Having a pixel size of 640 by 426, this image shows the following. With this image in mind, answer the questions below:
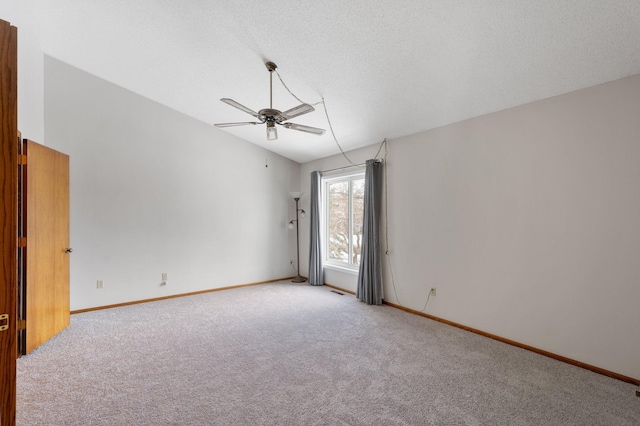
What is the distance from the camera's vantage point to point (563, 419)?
1.92 m

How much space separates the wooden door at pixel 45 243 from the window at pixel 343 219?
12.8ft

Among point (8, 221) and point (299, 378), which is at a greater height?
point (8, 221)

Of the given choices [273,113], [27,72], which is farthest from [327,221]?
[27,72]

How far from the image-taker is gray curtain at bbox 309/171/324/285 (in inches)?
221

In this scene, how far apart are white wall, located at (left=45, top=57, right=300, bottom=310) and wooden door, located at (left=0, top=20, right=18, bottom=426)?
368 cm

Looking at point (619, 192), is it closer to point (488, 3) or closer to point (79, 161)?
point (488, 3)

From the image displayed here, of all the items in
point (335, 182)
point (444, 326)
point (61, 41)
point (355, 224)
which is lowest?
point (444, 326)

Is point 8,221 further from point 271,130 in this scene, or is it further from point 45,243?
point 45,243

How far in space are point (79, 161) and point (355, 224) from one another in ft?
13.9

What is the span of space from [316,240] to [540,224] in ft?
11.7

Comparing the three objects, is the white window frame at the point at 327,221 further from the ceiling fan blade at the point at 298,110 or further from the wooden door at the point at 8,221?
the wooden door at the point at 8,221

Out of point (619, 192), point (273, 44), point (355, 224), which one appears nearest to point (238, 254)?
point (355, 224)

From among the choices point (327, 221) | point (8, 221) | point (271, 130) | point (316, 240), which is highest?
point (271, 130)

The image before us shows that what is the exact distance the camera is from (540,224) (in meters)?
2.88
